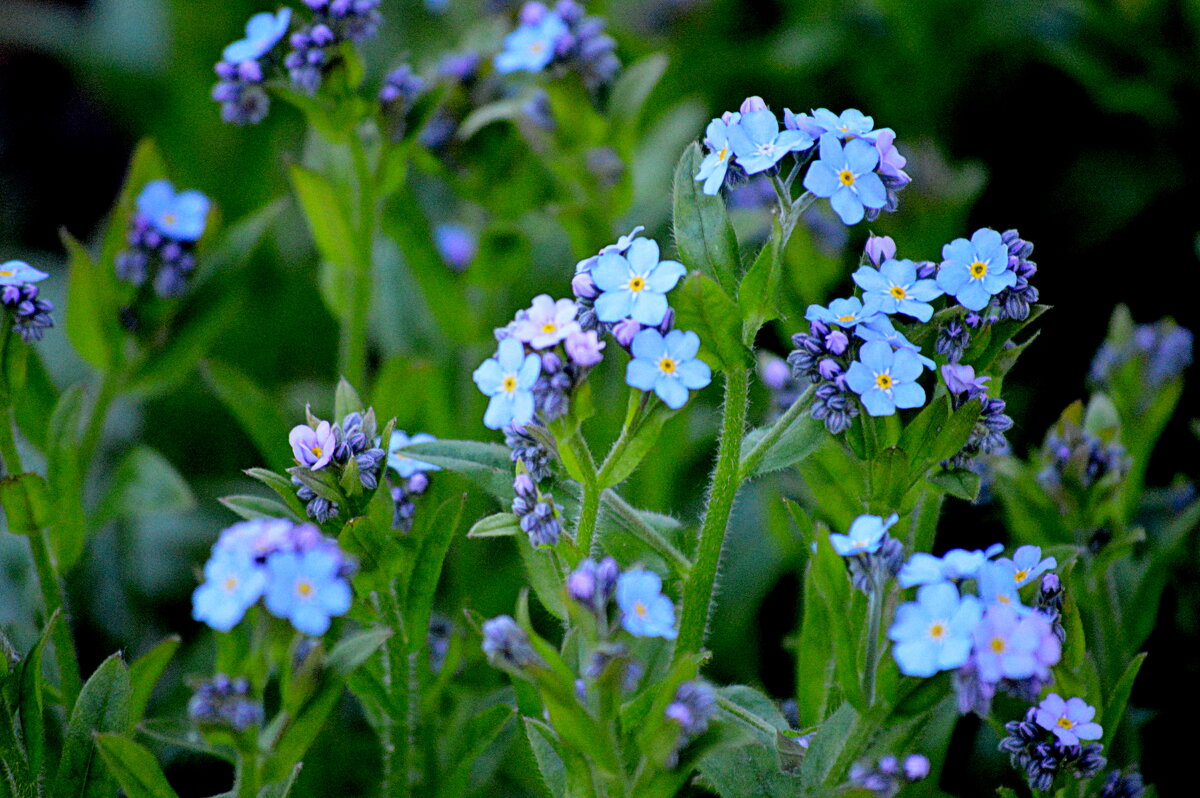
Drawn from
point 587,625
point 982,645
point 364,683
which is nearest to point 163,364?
point 364,683

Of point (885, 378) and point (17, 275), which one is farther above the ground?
point (885, 378)

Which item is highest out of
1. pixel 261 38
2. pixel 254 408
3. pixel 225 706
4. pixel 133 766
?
pixel 261 38

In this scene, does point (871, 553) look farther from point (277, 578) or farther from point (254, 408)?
point (254, 408)

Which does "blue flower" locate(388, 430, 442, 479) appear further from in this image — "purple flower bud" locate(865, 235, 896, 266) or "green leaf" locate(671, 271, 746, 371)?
"purple flower bud" locate(865, 235, 896, 266)

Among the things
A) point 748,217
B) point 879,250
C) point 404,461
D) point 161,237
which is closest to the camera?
point 879,250

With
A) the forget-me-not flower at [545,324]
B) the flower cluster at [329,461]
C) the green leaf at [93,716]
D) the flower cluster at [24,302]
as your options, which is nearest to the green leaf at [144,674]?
the green leaf at [93,716]

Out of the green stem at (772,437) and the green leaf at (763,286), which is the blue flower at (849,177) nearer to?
the green leaf at (763,286)

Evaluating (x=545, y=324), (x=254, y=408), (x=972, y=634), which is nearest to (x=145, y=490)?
(x=254, y=408)
